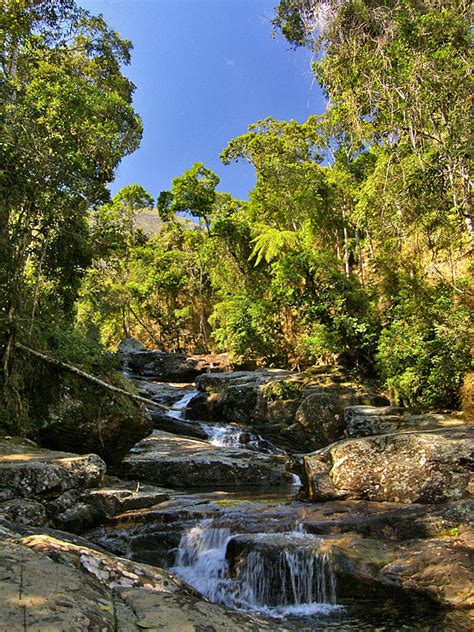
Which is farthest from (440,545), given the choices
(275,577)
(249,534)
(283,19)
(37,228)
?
(283,19)

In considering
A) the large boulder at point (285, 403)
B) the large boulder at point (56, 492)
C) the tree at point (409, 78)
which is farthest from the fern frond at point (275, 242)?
the large boulder at point (56, 492)

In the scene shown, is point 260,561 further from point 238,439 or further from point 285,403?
point 285,403

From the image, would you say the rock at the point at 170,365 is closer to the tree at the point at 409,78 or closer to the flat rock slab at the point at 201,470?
the flat rock slab at the point at 201,470

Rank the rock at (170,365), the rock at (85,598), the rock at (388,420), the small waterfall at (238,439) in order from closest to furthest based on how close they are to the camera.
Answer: the rock at (85,598)
the rock at (388,420)
the small waterfall at (238,439)
the rock at (170,365)

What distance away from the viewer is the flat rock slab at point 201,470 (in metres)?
8.43

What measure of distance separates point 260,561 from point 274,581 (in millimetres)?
236

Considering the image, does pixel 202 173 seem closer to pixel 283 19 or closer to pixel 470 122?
pixel 283 19

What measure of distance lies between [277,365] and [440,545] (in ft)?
46.8

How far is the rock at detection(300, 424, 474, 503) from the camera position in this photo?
19.2 ft

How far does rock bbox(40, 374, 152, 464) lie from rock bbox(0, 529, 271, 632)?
4.65 m

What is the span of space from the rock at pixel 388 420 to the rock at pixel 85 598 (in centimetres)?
756

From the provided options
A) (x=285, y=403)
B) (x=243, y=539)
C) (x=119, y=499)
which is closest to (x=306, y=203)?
(x=285, y=403)

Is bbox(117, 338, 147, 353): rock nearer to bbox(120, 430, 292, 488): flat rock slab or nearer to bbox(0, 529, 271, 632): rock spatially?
bbox(120, 430, 292, 488): flat rock slab

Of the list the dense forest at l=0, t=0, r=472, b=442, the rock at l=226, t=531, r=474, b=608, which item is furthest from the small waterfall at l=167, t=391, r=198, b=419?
the rock at l=226, t=531, r=474, b=608
